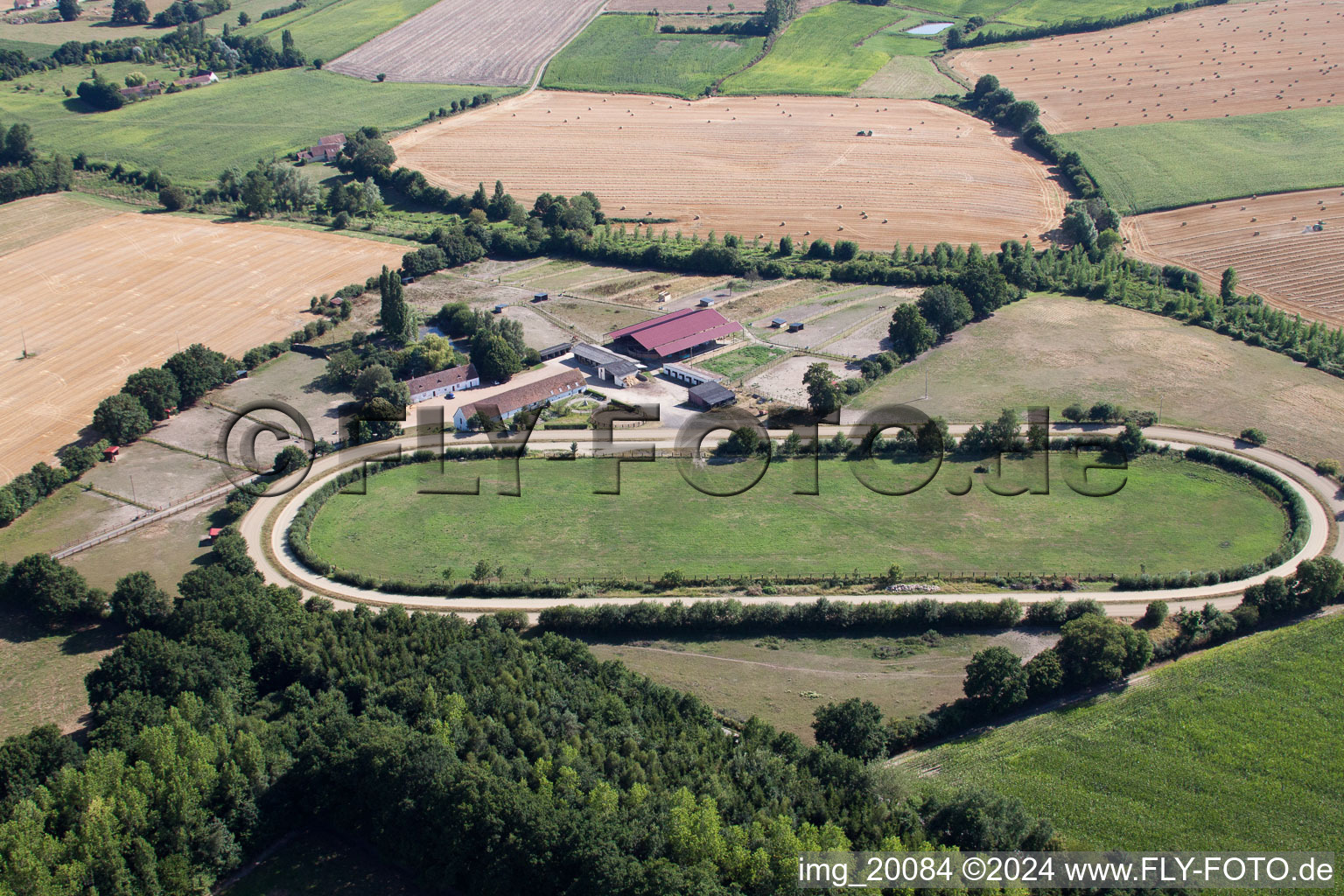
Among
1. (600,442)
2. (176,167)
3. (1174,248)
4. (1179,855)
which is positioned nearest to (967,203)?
(1174,248)

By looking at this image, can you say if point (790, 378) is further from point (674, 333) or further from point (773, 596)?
point (773, 596)

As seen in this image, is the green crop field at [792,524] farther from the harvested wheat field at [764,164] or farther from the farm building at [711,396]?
the harvested wheat field at [764,164]

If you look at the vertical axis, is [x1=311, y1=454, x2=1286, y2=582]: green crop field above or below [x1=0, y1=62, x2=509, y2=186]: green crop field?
below

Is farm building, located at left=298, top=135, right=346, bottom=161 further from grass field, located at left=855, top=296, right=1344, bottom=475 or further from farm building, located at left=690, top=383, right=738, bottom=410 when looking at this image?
grass field, located at left=855, top=296, right=1344, bottom=475

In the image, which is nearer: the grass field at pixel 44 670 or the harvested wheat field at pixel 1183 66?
the grass field at pixel 44 670

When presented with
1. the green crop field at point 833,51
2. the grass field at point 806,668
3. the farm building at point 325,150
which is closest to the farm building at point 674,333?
the grass field at point 806,668

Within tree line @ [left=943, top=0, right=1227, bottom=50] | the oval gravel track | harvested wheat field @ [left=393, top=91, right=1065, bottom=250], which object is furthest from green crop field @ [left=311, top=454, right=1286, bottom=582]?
tree line @ [left=943, top=0, right=1227, bottom=50]
